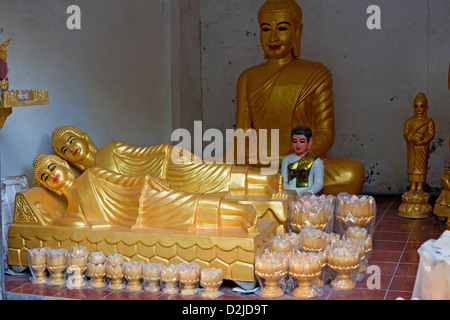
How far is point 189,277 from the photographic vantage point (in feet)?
12.4

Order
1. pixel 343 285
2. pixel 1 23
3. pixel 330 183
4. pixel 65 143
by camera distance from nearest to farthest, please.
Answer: pixel 343 285 → pixel 1 23 → pixel 65 143 → pixel 330 183

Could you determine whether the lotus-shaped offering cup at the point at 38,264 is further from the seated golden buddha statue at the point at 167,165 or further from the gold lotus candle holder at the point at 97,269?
the seated golden buddha statue at the point at 167,165

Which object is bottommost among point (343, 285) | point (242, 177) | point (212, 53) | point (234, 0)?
point (343, 285)

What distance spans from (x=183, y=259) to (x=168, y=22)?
3386 mm

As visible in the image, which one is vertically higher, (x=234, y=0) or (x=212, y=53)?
(x=234, y=0)

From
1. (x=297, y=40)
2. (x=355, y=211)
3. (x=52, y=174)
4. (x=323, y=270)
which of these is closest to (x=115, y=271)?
(x=52, y=174)

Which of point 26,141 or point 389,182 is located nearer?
point 26,141

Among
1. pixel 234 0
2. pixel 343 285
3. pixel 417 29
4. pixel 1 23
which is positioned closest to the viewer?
pixel 343 285

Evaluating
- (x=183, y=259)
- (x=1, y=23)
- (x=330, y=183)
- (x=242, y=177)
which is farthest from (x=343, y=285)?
(x=1, y=23)

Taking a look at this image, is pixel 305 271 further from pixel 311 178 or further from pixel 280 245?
pixel 311 178

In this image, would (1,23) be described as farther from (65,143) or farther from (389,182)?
(389,182)

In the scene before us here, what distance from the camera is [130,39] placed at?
20.3 ft

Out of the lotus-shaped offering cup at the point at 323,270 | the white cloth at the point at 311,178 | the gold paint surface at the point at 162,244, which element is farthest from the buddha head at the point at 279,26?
the lotus-shaped offering cup at the point at 323,270

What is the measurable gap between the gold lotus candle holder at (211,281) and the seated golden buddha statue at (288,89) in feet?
8.00
